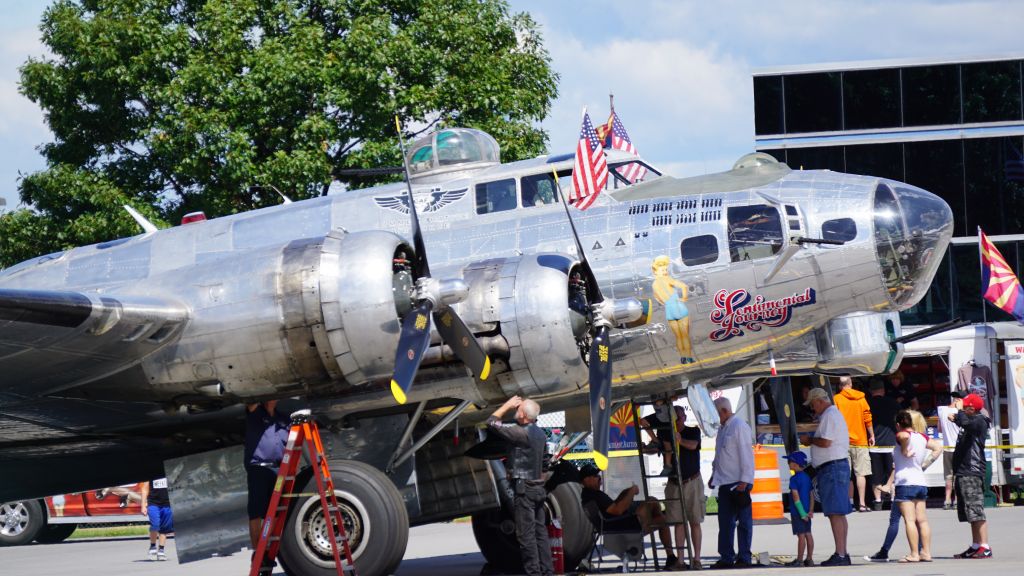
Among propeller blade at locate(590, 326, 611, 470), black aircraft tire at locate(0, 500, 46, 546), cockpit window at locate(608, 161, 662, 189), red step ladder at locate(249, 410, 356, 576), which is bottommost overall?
black aircraft tire at locate(0, 500, 46, 546)

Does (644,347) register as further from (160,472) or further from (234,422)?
(160,472)

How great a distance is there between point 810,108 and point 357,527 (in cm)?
2199

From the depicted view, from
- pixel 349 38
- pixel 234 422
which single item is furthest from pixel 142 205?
pixel 234 422

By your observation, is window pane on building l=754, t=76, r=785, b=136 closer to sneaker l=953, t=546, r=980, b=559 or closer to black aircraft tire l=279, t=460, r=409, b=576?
sneaker l=953, t=546, r=980, b=559

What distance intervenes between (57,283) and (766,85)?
20761 mm

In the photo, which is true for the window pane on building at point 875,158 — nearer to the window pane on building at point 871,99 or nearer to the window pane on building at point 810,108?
the window pane on building at point 871,99

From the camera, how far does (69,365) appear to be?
1127 cm

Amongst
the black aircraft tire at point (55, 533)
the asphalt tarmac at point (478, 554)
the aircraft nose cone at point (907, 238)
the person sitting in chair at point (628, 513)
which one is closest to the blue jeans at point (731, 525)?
the person sitting in chair at point (628, 513)

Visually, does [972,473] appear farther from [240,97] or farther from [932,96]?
[932,96]

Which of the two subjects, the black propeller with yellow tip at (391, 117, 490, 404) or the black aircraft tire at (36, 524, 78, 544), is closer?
the black propeller with yellow tip at (391, 117, 490, 404)

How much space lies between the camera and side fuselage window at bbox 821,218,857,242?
12.1 metres

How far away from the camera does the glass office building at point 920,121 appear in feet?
98.6

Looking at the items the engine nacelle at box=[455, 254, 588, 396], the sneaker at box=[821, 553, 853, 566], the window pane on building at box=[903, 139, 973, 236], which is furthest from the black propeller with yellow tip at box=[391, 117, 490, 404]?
the window pane on building at box=[903, 139, 973, 236]

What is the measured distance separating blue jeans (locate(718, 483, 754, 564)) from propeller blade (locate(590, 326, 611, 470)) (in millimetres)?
2464
